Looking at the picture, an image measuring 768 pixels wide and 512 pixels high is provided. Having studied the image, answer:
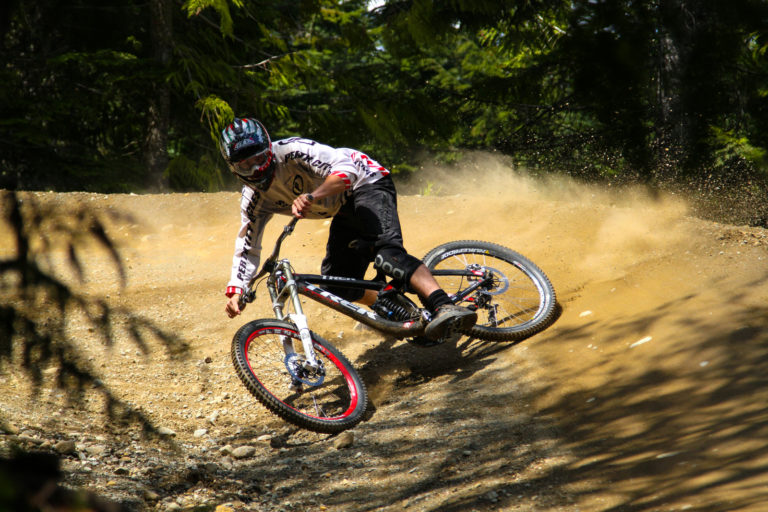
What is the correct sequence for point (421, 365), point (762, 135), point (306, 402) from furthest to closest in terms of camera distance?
1. point (421, 365)
2. point (306, 402)
3. point (762, 135)

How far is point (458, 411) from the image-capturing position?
13.7 feet

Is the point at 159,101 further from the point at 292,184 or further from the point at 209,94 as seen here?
the point at 292,184

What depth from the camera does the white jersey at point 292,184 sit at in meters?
4.64

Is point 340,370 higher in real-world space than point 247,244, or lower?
lower

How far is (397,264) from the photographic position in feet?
15.1

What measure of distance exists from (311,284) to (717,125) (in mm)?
3356

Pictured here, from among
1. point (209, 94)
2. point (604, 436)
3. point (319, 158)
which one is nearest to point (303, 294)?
point (319, 158)

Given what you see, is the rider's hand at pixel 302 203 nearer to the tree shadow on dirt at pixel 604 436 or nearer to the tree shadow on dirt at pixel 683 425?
the tree shadow on dirt at pixel 604 436

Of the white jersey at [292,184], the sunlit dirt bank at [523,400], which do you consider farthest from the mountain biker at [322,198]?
the sunlit dirt bank at [523,400]

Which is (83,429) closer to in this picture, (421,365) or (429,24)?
(421,365)

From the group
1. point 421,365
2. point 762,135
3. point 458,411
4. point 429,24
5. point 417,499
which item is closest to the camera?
point 762,135

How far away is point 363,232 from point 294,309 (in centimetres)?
90

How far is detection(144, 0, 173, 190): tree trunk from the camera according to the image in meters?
12.8

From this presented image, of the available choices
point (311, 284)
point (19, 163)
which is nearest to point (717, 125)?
point (311, 284)
